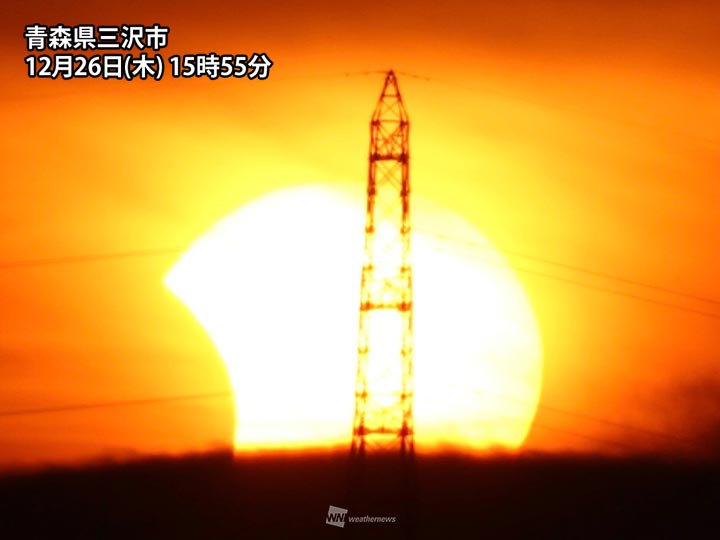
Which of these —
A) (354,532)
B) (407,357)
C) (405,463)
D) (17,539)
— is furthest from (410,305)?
(17,539)

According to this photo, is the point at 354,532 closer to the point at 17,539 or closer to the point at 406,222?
the point at 406,222

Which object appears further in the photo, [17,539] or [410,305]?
[17,539]

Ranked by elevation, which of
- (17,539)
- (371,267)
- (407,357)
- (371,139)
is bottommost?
(17,539)

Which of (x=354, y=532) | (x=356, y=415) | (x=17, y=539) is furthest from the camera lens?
(x=17, y=539)

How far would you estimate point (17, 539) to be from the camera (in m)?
52.2

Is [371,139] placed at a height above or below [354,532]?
above

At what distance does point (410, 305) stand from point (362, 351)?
193cm

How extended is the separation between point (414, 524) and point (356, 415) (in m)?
4.45

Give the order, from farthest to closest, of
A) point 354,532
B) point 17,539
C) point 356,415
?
point 17,539, point 354,532, point 356,415

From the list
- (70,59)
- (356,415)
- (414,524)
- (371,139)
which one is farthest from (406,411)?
(70,59)

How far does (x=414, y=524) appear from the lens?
4231 centimetres

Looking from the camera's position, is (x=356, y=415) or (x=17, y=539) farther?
(x=17, y=539)

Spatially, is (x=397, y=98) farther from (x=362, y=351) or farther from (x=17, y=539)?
(x=17, y=539)

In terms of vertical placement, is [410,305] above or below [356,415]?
above
